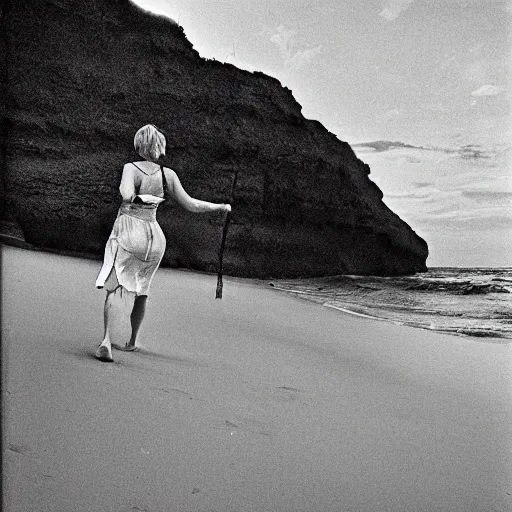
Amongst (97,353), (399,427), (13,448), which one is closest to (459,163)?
(399,427)

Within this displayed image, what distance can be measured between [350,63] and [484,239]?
1040 millimetres

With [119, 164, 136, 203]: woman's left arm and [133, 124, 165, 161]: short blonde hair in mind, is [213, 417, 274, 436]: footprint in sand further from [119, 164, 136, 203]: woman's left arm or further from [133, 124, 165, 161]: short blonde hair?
[133, 124, 165, 161]: short blonde hair

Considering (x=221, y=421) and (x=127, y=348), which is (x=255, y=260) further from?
(x=221, y=421)

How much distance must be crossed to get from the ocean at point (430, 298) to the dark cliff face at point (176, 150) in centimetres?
15

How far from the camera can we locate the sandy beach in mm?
1095

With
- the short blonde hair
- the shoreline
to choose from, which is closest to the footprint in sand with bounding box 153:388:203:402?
the short blonde hair

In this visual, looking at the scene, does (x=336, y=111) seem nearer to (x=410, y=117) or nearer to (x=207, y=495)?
(x=410, y=117)

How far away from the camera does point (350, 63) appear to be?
2328 mm

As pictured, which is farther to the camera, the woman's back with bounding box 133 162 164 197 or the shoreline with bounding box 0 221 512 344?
the shoreline with bounding box 0 221 512 344

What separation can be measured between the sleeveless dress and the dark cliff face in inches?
58.3

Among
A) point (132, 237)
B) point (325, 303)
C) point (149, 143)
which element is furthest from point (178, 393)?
point (325, 303)

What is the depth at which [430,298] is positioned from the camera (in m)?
3.99

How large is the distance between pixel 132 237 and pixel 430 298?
2951 millimetres

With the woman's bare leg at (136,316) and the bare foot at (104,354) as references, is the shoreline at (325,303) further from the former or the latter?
the bare foot at (104,354)
